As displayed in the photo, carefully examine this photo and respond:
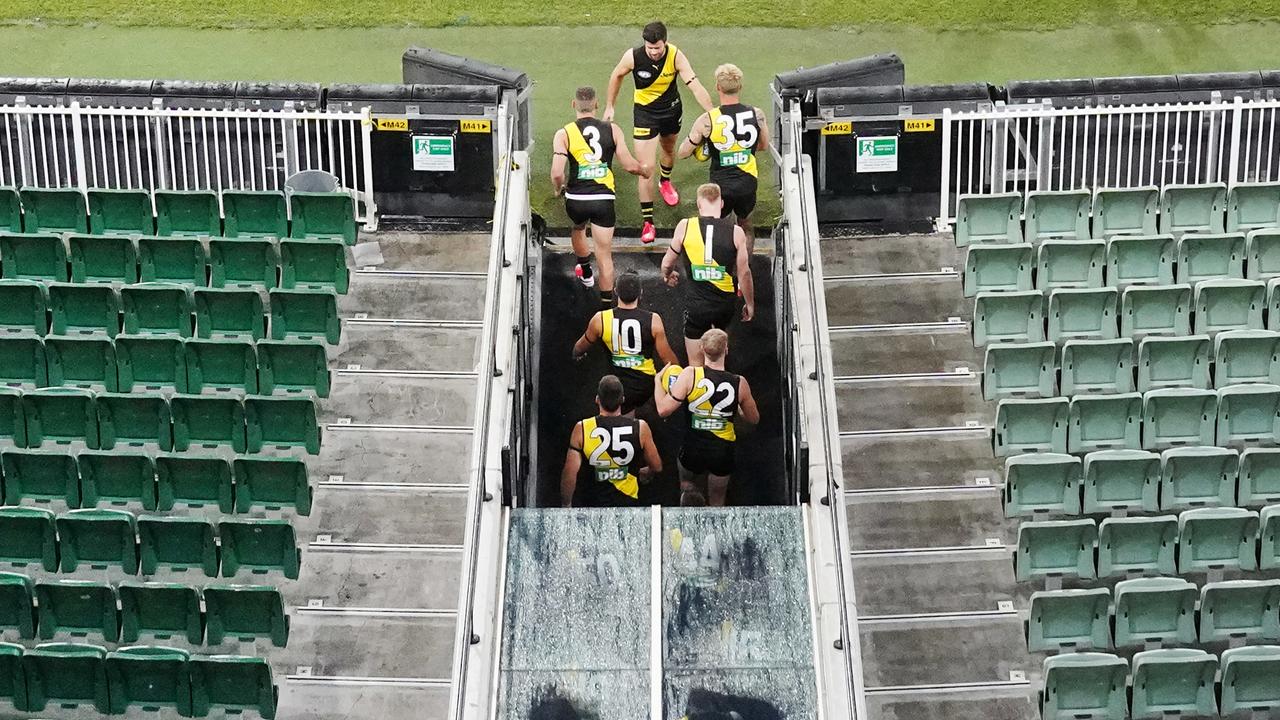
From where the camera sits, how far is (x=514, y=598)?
1388cm

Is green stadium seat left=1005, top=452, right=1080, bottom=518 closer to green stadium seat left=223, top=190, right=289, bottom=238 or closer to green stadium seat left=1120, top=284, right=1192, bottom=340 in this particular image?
green stadium seat left=1120, top=284, right=1192, bottom=340

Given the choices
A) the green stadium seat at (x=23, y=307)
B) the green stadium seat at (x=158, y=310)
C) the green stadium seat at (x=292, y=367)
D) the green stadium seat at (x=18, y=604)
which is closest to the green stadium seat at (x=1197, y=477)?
the green stadium seat at (x=292, y=367)

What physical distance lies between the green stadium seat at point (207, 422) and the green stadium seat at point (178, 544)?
98 centimetres

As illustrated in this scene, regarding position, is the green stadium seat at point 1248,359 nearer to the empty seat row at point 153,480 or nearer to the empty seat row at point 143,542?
the empty seat row at point 153,480

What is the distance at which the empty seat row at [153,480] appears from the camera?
1492 centimetres

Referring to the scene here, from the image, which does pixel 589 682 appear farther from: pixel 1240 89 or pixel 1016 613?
pixel 1240 89

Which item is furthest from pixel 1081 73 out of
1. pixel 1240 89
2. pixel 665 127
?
pixel 665 127

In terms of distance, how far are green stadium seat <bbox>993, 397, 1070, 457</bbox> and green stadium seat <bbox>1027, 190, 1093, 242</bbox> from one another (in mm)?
2101

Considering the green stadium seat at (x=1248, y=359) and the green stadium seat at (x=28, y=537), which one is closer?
the green stadium seat at (x=28, y=537)

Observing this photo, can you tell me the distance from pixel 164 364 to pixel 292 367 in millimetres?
872

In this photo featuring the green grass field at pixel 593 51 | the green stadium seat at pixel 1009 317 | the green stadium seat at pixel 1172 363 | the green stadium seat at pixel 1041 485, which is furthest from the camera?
the green grass field at pixel 593 51

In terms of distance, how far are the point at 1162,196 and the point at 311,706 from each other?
7.29 m

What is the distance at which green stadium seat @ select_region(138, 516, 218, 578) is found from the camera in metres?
14.5

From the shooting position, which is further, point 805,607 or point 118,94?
point 118,94
